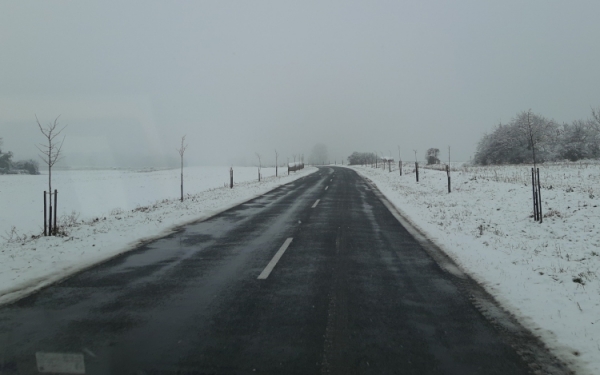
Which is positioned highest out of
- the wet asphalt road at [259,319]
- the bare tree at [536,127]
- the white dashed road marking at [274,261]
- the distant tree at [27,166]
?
the bare tree at [536,127]

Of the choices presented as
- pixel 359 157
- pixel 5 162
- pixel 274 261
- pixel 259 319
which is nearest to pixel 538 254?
pixel 274 261

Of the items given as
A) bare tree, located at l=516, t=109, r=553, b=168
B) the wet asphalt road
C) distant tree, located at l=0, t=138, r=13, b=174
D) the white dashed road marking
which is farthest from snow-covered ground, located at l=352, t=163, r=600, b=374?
distant tree, located at l=0, t=138, r=13, b=174

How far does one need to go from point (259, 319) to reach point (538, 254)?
592cm

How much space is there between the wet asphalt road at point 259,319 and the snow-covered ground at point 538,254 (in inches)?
25.8

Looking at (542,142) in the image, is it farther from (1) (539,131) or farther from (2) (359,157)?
(2) (359,157)

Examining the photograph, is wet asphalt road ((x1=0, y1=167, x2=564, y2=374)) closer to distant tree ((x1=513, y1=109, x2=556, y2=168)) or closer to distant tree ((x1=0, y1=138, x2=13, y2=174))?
distant tree ((x1=513, y1=109, x2=556, y2=168))

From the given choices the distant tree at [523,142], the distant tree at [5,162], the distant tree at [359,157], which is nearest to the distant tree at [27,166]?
the distant tree at [5,162]

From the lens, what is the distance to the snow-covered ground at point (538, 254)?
3764 millimetres

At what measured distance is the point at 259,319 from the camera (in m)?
3.93

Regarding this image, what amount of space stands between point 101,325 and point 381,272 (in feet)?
13.9

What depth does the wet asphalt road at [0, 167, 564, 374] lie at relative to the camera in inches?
121

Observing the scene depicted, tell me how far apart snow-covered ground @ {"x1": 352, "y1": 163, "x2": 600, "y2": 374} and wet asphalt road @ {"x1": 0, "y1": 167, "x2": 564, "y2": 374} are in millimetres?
656

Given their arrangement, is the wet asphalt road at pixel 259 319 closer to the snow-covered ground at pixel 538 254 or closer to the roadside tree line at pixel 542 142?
the snow-covered ground at pixel 538 254

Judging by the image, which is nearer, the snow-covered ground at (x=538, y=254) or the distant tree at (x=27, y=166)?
the snow-covered ground at (x=538, y=254)
